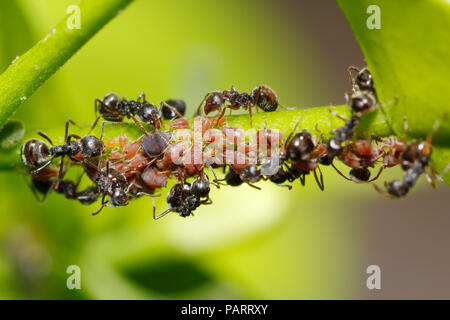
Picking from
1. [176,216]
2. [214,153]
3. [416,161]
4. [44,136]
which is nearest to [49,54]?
[44,136]

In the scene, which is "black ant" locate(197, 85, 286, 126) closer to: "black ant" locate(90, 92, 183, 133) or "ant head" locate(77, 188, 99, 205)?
"black ant" locate(90, 92, 183, 133)

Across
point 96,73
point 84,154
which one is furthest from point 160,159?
point 96,73

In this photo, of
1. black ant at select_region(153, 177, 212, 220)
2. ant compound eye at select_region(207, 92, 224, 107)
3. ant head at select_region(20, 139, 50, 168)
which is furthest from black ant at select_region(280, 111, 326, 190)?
ant head at select_region(20, 139, 50, 168)

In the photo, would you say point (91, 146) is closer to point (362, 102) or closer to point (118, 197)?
point (118, 197)

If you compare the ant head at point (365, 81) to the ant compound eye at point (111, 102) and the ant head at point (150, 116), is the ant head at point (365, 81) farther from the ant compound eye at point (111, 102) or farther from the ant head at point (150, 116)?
the ant compound eye at point (111, 102)

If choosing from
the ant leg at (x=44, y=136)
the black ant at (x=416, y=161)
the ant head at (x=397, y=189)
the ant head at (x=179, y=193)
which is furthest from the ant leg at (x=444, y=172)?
the ant leg at (x=44, y=136)
